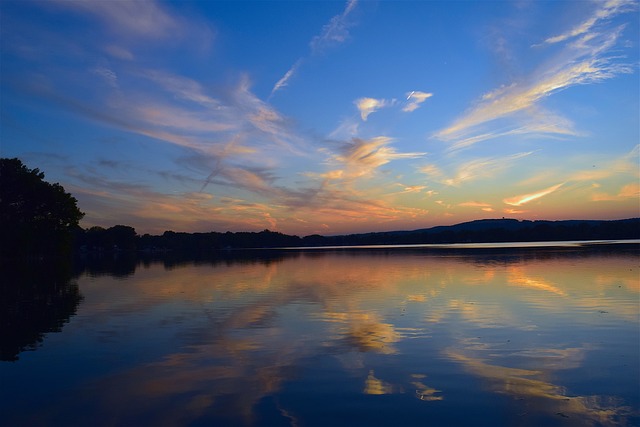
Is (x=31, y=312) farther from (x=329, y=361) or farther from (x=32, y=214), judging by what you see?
(x=32, y=214)

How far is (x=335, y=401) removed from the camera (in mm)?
9375

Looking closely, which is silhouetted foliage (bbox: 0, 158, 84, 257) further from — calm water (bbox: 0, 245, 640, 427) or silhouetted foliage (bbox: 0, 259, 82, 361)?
calm water (bbox: 0, 245, 640, 427)

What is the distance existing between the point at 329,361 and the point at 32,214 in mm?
83528

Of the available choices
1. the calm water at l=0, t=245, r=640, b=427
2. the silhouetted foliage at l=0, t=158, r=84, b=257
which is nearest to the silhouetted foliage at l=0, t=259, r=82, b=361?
the calm water at l=0, t=245, r=640, b=427

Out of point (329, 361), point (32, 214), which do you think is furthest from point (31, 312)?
point (32, 214)

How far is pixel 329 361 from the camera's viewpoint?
1245 centimetres

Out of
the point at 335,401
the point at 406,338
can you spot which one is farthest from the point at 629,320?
the point at 335,401

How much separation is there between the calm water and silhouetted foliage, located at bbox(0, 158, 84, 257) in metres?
60.5

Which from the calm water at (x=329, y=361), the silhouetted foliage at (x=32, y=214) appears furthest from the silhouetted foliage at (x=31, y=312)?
the silhouetted foliage at (x=32, y=214)

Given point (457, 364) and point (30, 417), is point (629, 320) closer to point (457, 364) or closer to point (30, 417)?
point (457, 364)

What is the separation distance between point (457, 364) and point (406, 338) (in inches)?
124

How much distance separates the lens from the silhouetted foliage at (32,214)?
2933 inches

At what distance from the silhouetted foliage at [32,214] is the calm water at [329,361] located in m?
60.5

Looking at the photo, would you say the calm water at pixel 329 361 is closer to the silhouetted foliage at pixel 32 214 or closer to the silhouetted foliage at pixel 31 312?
the silhouetted foliage at pixel 31 312
